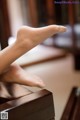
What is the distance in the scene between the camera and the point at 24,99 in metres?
0.62

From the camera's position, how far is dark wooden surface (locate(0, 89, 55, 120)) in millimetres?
578

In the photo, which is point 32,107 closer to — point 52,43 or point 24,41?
point 24,41

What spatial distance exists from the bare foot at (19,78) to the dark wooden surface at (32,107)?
33 millimetres

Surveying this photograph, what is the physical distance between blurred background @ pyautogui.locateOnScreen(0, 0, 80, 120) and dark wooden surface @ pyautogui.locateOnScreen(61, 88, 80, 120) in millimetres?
236

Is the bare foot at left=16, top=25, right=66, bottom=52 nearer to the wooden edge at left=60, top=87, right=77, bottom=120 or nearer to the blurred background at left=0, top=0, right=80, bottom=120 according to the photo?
the wooden edge at left=60, top=87, right=77, bottom=120

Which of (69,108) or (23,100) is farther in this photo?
(69,108)

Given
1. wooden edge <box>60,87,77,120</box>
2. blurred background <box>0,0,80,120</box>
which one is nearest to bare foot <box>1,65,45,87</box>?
wooden edge <box>60,87,77,120</box>

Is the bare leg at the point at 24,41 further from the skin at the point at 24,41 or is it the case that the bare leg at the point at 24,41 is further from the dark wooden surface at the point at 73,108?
the dark wooden surface at the point at 73,108

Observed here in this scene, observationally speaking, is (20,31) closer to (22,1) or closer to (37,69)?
(22,1)

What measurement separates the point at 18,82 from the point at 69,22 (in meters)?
1.04

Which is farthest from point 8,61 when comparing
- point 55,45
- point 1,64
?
point 55,45

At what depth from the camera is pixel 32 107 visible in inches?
23.9

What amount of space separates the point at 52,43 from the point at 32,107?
1.21 meters

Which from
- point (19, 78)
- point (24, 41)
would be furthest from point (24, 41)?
point (19, 78)
